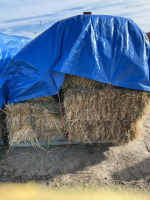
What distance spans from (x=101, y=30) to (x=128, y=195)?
8.97 feet

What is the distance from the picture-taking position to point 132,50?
304cm

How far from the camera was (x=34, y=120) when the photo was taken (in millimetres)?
3396

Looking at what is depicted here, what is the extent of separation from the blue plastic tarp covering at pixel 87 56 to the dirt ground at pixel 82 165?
127cm

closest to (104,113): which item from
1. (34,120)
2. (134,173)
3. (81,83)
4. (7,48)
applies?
(81,83)

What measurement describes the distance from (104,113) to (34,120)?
53.8 inches

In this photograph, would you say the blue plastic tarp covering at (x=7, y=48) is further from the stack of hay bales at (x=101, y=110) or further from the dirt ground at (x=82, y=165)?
the dirt ground at (x=82, y=165)

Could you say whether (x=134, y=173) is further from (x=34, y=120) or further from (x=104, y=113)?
(x=34, y=120)

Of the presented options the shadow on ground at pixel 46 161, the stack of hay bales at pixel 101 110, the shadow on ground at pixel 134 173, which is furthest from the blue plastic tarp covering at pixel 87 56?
the shadow on ground at pixel 134 173

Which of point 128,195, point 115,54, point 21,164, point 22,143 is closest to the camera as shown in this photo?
point 128,195

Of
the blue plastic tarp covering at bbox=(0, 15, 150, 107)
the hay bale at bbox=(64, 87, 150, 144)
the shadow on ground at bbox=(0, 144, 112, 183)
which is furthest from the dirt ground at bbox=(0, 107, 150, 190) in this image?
the blue plastic tarp covering at bbox=(0, 15, 150, 107)

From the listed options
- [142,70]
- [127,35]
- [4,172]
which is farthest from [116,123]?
[4,172]

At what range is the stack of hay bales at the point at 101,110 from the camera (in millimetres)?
3110

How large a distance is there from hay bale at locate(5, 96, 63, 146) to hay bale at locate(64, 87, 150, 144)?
0.30 meters

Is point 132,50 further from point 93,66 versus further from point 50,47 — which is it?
point 50,47
